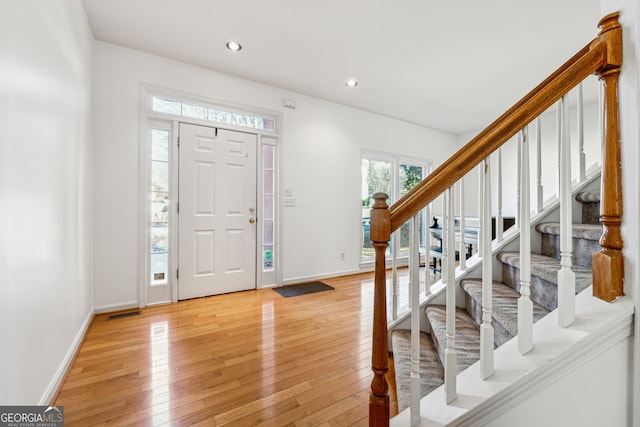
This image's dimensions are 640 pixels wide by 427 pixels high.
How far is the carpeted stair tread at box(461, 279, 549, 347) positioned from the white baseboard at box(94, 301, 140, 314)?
3.07 m

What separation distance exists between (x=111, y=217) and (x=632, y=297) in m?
3.59

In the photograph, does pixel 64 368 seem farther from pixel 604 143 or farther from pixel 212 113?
pixel 604 143

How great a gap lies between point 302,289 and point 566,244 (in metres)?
2.93

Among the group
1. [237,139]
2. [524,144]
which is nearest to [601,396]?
[524,144]

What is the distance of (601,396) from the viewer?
0.87 meters

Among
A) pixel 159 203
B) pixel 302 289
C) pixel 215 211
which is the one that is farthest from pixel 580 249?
pixel 159 203

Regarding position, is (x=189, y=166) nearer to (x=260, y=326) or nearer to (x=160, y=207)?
(x=160, y=207)

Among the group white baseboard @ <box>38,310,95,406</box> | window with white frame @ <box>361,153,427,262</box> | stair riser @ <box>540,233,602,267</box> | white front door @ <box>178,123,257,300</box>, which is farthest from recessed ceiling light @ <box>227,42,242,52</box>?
stair riser @ <box>540,233,602,267</box>

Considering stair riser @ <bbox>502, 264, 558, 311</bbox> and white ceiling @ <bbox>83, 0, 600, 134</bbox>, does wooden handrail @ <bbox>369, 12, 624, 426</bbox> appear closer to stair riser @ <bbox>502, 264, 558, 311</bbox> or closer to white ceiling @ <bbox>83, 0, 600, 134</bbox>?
stair riser @ <bbox>502, 264, 558, 311</bbox>

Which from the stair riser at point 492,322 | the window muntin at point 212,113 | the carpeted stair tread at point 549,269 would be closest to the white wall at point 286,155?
the window muntin at point 212,113

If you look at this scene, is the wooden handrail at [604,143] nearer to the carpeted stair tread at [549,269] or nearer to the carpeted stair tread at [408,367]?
the carpeted stair tread at [549,269]

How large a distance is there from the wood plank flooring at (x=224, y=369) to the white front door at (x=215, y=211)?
51 centimetres

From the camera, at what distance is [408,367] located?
149 cm

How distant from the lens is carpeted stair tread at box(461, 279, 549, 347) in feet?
3.87
